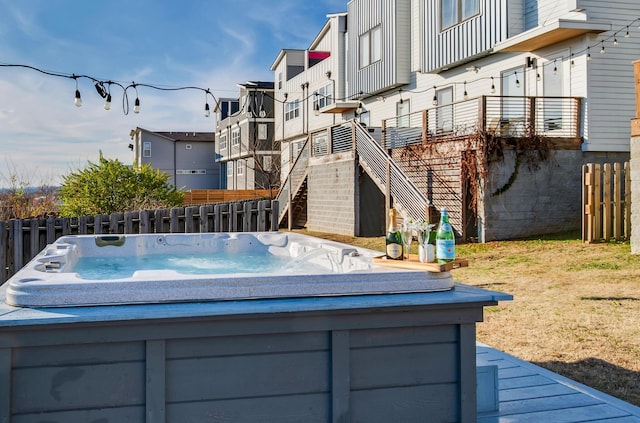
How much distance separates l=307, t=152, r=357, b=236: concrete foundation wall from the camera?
615 inches

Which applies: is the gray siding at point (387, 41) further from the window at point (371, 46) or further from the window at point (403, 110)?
the window at point (403, 110)

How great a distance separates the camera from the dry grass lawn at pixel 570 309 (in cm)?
454

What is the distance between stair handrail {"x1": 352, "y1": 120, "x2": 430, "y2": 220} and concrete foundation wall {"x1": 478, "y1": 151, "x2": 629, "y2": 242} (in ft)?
4.07

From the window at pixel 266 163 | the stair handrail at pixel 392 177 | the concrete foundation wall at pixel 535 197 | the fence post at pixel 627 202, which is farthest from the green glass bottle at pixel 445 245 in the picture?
the window at pixel 266 163

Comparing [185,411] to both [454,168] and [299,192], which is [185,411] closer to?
[454,168]

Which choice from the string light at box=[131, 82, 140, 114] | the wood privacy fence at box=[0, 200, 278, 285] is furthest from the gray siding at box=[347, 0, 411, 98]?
the string light at box=[131, 82, 140, 114]

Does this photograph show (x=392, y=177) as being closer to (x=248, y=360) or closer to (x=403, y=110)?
(x=403, y=110)

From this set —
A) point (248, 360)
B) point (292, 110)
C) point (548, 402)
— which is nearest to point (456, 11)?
point (548, 402)

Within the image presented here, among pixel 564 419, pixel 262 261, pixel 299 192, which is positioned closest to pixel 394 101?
pixel 299 192

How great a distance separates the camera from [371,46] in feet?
62.2

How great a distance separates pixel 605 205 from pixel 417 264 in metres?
9.09

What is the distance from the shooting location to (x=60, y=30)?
11578mm

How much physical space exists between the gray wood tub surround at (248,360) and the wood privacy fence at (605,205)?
8.87 meters

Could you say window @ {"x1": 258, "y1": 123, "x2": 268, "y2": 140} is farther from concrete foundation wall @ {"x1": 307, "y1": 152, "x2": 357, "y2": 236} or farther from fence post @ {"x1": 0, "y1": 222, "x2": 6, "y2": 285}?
fence post @ {"x1": 0, "y1": 222, "x2": 6, "y2": 285}
